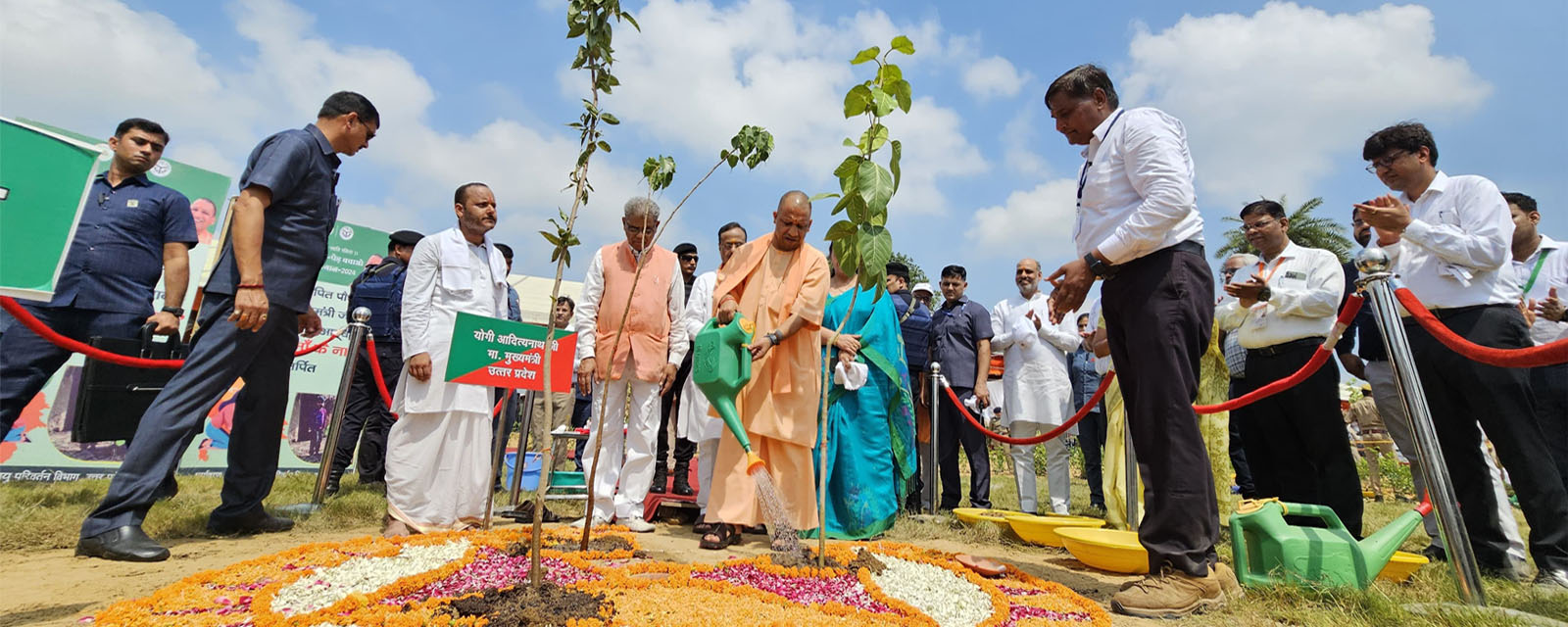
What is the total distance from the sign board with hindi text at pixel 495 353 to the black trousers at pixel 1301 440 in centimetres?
392

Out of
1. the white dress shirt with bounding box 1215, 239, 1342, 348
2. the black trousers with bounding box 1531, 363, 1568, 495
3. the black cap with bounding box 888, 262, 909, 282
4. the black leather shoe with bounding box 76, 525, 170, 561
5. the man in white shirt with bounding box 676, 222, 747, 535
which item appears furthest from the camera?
the black cap with bounding box 888, 262, 909, 282

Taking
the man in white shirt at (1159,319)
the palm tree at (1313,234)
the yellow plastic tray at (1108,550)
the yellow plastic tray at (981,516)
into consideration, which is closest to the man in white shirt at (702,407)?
the yellow plastic tray at (981,516)

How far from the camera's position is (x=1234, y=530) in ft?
9.66

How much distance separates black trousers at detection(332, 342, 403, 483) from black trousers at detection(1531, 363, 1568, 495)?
712cm

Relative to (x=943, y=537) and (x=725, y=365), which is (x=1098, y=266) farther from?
(x=943, y=537)

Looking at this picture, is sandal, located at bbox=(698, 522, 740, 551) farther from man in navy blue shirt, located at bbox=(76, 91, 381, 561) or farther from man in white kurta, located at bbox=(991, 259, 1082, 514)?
man in white kurta, located at bbox=(991, 259, 1082, 514)

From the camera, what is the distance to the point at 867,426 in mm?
4551

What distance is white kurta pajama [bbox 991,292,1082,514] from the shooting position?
5.65 meters

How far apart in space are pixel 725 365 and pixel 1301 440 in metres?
3.29

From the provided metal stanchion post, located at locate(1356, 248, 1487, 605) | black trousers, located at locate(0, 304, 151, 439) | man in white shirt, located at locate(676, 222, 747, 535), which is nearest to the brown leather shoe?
metal stanchion post, located at locate(1356, 248, 1487, 605)

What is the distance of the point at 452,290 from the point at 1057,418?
4.46 metres

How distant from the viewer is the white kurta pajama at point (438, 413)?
381 cm

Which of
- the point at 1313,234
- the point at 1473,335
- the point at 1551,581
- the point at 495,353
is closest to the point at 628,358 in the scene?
the point at 495,353

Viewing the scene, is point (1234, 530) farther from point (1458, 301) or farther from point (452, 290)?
point (452, 290)
